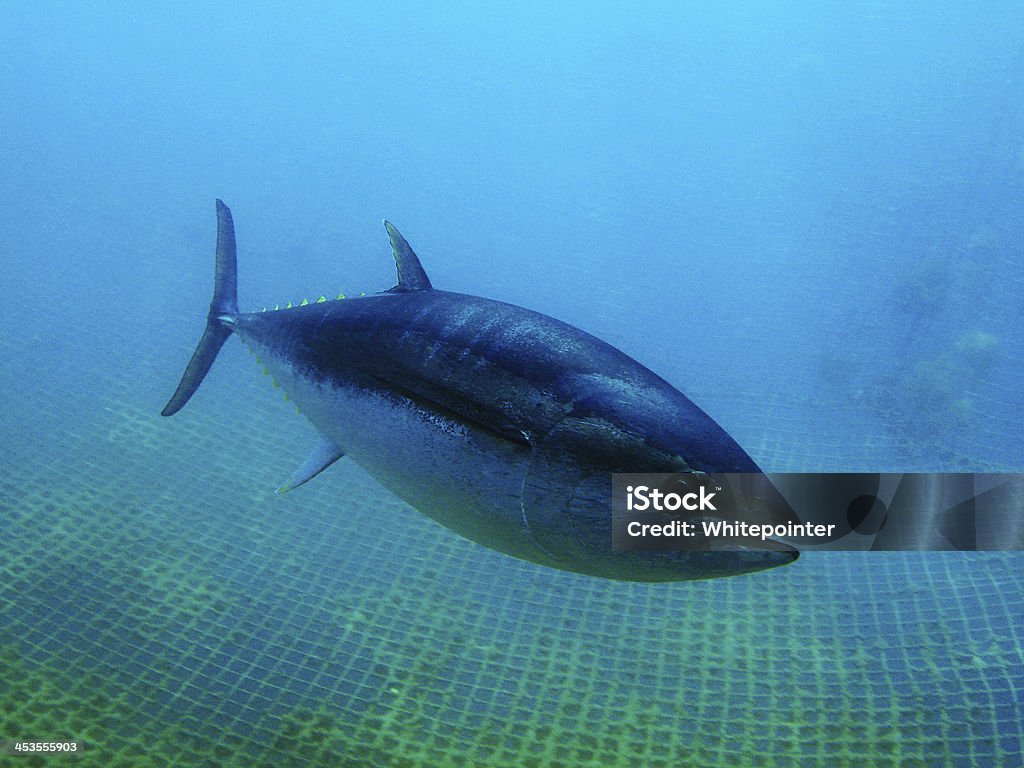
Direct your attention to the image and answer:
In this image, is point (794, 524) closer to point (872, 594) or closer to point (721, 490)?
point (721, 490)

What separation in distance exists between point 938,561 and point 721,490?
4746 millimetres

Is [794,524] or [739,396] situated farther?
[739,396]

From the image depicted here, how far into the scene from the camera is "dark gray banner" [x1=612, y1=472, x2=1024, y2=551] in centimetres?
111

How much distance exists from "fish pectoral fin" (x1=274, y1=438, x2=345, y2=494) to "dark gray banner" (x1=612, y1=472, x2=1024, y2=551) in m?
1.19

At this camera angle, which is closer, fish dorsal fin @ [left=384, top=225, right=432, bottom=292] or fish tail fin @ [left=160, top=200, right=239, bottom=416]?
fish dorsal fin @ [left=384, top=225, right=432, bottom=292]

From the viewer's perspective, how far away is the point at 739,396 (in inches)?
342

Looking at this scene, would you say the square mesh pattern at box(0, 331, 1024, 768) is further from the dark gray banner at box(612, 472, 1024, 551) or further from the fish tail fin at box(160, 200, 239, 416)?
the fish tail fin at box(160, 200, 239, 416)

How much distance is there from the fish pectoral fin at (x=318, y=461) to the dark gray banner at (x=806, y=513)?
119 centimetres

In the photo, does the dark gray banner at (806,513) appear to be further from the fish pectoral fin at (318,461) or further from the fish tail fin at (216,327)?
the fish tail fin at (216,327)

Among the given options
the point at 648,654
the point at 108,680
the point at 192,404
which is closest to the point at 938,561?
the point at 648,654

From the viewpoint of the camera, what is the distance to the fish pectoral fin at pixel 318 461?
82.4 inches

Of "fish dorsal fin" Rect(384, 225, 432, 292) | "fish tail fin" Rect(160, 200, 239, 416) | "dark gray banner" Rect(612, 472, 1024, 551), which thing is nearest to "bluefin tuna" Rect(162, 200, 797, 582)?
"dark gray banner" Rect(612, 472, 1024, 551)

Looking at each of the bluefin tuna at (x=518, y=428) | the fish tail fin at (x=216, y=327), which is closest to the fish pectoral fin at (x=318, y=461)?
the bluefin tuna at (x=518, y=428)

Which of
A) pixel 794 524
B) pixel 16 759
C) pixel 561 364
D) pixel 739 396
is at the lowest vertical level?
pixel 739 396
